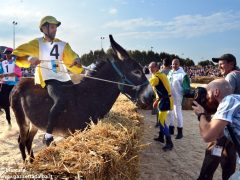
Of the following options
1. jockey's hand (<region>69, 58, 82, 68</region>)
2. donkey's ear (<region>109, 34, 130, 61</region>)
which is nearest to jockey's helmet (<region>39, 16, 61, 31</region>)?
jockey's hand (<region>69, 58, 82, 68</region>)

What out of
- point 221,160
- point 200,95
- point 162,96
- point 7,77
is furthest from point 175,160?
point 7,77

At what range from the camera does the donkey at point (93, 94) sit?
561 cm

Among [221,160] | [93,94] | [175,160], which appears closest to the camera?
[221,160]

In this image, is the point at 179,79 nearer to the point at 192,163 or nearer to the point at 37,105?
the point at 192,163

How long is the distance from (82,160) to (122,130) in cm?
185

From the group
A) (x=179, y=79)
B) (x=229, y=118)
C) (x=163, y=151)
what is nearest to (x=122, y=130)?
(x=229, y=118)

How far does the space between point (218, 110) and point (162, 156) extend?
464 centimetres

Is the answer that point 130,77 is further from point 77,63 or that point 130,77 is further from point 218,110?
point 218,110

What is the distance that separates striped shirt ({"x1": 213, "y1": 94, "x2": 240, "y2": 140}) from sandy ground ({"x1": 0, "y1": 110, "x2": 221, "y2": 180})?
1804mm

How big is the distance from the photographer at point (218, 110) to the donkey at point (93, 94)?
2479mm

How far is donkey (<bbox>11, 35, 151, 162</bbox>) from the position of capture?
221 inches

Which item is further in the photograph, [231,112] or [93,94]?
[93,94]

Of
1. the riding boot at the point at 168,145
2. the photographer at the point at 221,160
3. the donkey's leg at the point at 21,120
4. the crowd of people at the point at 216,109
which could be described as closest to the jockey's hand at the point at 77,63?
the donkey's leg at the point at 21,120

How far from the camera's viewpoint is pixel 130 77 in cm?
595
